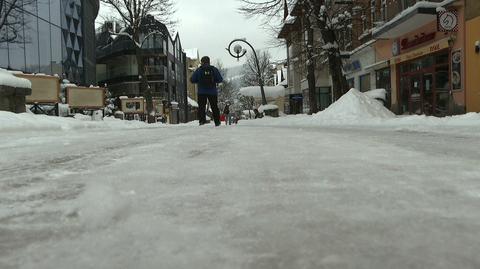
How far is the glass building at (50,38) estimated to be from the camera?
2392 centimetres

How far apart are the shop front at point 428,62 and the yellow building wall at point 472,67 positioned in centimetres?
31

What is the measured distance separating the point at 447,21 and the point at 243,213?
16.7 meters

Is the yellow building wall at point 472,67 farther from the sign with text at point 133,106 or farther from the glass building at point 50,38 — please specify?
the sign with text at point 133,106

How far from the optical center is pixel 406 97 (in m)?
22.0

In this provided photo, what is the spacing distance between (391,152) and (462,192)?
1.85 m

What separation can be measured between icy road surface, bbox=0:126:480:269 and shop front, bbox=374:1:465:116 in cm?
1432

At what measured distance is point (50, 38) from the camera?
29203 millimetres

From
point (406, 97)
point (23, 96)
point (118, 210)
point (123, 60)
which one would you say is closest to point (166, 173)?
point (118, 210)

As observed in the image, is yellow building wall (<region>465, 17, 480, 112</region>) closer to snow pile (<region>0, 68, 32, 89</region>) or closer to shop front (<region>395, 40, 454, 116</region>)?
shop front (<region>395, 40, 454, 116</region>)

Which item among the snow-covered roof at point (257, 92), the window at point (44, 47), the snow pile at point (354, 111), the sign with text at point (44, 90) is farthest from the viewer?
the snow-covered roof at point (257, 92)

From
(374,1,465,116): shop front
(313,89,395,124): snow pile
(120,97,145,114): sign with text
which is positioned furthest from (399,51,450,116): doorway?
(120,97,145,114): sign with text

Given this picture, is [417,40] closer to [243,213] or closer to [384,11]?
[384,11]

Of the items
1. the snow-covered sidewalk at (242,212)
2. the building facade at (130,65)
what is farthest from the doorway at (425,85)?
the building facade at (130,65)

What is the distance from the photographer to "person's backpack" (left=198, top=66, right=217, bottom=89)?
1193 centimetres
